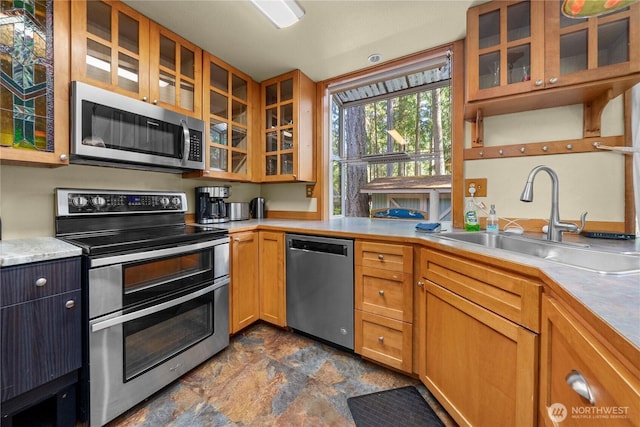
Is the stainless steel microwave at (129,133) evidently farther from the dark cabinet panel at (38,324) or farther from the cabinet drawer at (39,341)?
the cabinet drawer at (39,341)

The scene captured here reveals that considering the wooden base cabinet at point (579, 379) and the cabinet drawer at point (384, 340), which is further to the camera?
the cabinet drawer at point (384, 340)

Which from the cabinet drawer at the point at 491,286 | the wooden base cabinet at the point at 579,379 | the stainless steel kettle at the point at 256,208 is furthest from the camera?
the stainless steel kettle at the point at 256,208

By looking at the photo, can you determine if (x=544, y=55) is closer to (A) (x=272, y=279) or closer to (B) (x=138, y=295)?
(A) (x=272, y=279)

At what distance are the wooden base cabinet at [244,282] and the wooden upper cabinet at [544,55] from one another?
179cm

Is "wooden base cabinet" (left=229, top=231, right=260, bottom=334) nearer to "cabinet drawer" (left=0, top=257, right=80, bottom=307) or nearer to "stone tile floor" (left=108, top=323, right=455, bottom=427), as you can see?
"stone tile floor" (left=108, top=323, right=455, bottom=427)

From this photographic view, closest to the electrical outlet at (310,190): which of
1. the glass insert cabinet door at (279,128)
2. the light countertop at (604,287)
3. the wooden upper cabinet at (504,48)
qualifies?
the glass insert cabinet door at (279,128)

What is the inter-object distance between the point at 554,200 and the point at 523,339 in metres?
0.81

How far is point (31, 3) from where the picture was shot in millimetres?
1187

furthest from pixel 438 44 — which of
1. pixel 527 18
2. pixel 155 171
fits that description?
pixel 155 171

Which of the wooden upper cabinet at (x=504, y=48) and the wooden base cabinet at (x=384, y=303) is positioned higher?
the wooden upper cabinet at (x=504, y=48)

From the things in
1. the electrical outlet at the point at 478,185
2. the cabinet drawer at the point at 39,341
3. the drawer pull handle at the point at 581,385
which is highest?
the electrical outlet at the point at 478,185

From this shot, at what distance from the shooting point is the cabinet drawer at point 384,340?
1491mm

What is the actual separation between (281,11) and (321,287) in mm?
1770

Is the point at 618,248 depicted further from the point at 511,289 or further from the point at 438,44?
the point at 438,44
